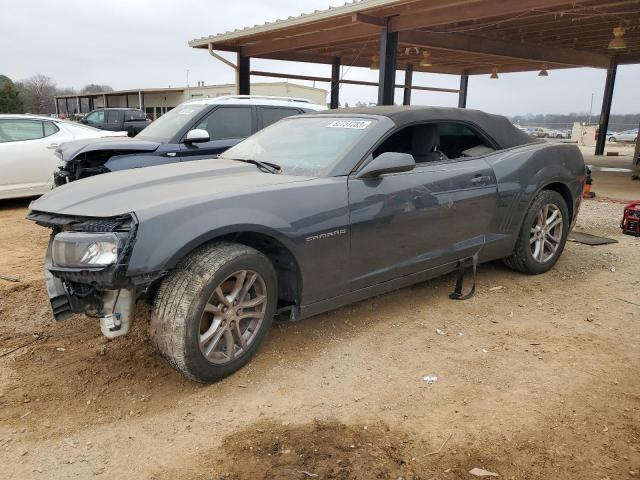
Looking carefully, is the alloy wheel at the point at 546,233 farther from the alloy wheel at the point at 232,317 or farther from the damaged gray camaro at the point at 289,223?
the alloy wheel at the point at 232,317

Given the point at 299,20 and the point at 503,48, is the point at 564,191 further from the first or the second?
the point at 503,48

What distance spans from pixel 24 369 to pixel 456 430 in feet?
8.48

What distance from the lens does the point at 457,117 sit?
4441 millimetres

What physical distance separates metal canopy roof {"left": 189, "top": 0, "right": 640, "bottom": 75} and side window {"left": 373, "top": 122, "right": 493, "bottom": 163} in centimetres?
564

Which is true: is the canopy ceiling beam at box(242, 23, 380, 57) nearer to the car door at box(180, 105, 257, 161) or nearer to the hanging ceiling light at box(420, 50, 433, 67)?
the hanging ceiling light at box(420, 50, 433, 67)

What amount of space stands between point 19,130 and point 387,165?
7278mm

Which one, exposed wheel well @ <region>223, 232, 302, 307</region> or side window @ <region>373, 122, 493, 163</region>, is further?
side window @ <region>373, 122, 493, 163</region>

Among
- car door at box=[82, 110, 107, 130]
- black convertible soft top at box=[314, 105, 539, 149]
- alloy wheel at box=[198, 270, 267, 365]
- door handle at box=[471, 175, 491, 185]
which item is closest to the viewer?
alloy wheel at box=[198, 270, 267, 365]

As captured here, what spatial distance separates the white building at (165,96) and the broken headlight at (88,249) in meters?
19.0

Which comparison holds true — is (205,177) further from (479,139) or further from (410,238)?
(479,139)

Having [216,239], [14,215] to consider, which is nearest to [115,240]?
Result: [216,239]

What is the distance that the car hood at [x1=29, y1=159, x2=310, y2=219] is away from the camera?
2852 mm

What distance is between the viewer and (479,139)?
4.64m

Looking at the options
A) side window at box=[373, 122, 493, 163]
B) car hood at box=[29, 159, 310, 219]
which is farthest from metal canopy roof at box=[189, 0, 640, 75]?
car hood at box=[29, 159, 310, 219]
